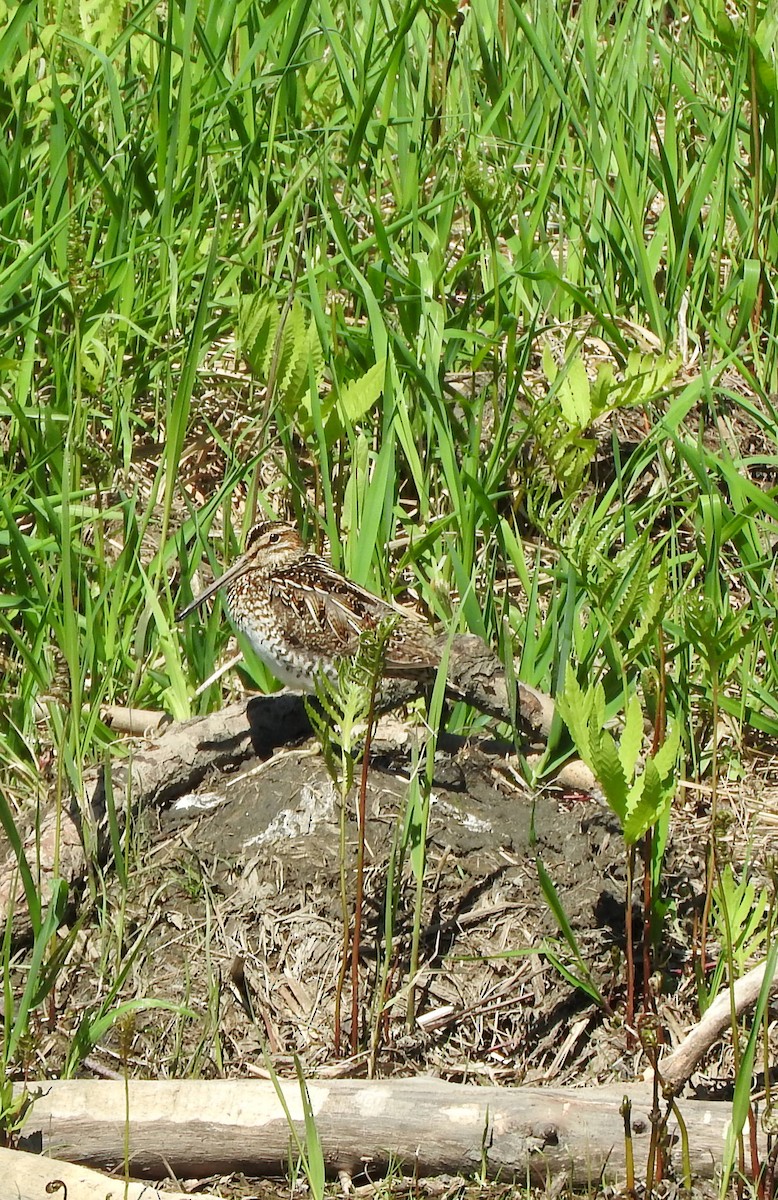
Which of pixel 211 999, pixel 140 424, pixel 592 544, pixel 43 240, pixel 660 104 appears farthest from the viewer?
pixel 660 104

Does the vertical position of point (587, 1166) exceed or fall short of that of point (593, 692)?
it falls short

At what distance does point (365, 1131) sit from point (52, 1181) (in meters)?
0.65

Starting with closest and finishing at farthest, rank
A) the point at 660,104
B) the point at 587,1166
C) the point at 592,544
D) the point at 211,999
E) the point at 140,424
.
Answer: the point at 587,1166
the point at 211,999
the point at 592,544
the point at 140,424
the point at 660,104

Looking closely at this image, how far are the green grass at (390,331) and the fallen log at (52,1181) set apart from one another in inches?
51.0

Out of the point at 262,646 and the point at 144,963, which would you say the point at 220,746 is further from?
the point at 144,963

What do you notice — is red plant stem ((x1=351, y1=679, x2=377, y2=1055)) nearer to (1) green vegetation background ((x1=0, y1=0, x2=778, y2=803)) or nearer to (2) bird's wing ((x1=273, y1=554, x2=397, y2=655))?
(1) green vegetation background ((x1=0, y1=0, x2=778, y2=803))

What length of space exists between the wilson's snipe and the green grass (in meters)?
0.17

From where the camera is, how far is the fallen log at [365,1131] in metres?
3.15

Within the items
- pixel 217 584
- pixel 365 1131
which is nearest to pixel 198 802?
pixel 217 584

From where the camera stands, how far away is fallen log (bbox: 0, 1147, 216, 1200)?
2959 millimetres

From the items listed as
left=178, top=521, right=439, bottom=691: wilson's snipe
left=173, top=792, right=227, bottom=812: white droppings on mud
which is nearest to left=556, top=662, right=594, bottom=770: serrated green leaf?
left=178, top=521, right=439, bottom=691: wilson's snipe

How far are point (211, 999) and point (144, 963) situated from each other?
248mm

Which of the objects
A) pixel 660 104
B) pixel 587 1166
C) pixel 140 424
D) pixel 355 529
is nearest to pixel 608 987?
pixel 587 1166

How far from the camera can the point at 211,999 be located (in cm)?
367
